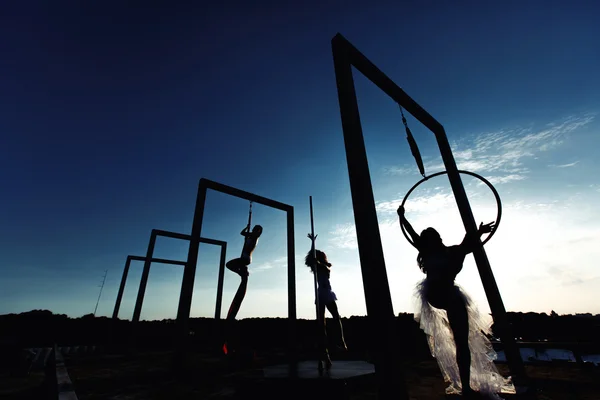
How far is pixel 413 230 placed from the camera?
13.3 feet

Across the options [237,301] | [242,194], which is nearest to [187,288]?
[237,301]

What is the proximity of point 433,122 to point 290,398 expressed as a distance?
6224 millimetres

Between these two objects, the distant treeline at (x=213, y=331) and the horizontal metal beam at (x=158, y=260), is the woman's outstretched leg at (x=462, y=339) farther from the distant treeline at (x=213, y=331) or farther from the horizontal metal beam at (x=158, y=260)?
the horizontal metal beam at (x=158, y=260)

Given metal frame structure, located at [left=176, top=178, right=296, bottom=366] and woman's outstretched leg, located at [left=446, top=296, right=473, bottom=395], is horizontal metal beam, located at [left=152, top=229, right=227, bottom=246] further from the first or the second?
woman's outstretched leg, located at [left=446, top=296, right=473, bottom=395]

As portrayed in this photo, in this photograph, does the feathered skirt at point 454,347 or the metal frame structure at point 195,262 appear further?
the metal frame structure at point 195,262

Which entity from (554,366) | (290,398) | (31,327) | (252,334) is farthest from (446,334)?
(31,327)

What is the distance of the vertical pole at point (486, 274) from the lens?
4180 millimetres

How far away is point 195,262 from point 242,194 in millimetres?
2961

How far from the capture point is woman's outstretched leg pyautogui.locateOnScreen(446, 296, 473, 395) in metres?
2.94

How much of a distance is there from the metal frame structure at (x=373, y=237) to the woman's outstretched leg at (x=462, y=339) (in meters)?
0.99

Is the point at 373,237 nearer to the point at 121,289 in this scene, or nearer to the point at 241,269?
the point at 241,269

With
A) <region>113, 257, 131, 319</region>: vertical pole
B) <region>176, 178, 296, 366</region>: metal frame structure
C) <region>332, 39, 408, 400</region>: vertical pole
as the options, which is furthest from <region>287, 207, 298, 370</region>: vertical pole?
<region>113, 257, 131, 319</region>: vertical pole

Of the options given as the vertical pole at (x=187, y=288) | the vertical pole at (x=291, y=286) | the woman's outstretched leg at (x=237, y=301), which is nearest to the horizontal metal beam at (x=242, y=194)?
the vertical pole at (x=291, y=286)

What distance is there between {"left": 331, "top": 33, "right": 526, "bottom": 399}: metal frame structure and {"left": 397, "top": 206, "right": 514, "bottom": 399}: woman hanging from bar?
54 centimetres
